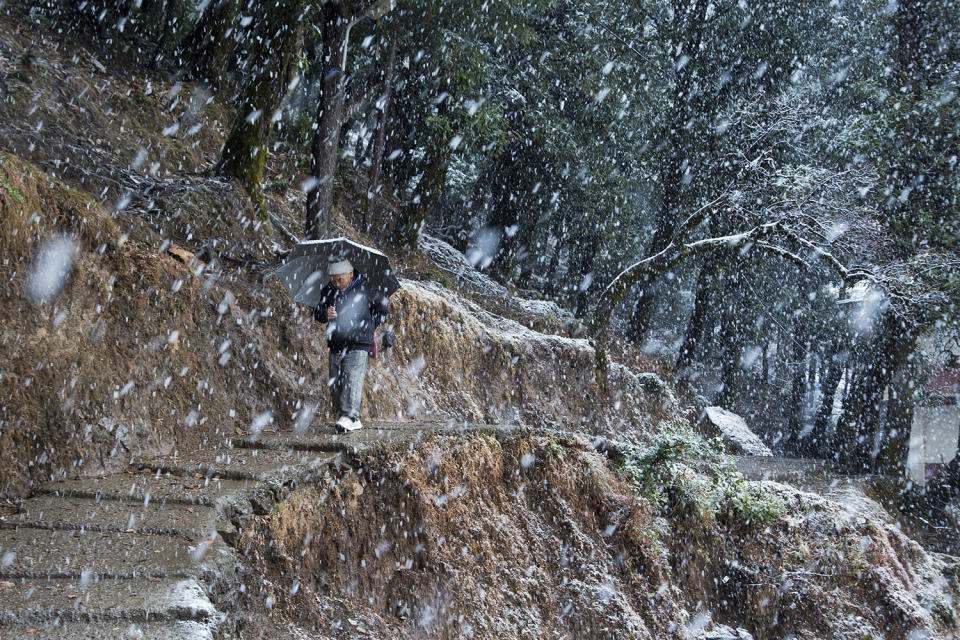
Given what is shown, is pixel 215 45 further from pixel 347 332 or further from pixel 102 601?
pixel 102 601

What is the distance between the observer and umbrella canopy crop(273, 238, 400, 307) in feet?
22.6

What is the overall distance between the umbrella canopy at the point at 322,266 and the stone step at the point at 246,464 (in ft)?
6.65

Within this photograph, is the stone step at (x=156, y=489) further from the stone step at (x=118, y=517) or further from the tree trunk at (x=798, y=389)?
the tree trunk at (x=798, y=389)

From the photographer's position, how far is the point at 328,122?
31.1ft

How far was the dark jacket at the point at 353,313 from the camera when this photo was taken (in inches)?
263

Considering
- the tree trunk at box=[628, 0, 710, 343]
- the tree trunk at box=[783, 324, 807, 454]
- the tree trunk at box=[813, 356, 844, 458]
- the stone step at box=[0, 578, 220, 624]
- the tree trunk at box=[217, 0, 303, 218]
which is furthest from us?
the tree trunk at box=[783, 324, 807, 454]

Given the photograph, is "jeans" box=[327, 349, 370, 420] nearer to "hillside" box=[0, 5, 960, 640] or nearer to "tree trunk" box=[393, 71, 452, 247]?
"hillside" box=[0, 5, 960, 640]

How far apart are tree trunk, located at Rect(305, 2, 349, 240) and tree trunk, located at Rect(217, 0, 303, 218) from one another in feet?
2.13

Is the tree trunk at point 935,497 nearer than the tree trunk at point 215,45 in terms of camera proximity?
No

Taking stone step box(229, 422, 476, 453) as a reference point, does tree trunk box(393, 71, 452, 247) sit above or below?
above

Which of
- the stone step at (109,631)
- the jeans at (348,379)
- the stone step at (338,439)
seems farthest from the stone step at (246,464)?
the stone step at (109,631)

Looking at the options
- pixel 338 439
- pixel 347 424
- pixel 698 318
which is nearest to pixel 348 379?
pixel 347 424

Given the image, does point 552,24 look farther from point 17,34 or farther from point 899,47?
point 17,34

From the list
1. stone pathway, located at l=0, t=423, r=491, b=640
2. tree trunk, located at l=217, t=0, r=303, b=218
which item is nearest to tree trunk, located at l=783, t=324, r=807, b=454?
tree trunk, located at l=217, t=0, r=303, b=218
